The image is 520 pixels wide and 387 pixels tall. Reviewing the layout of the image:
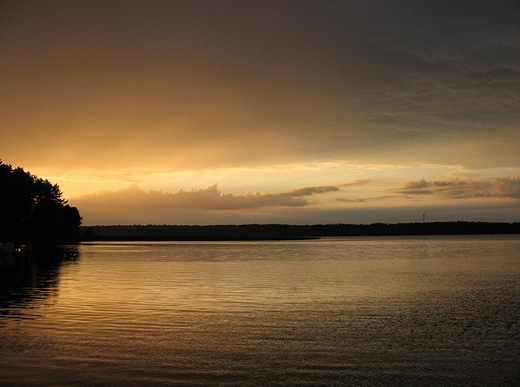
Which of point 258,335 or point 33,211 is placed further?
point 33,211

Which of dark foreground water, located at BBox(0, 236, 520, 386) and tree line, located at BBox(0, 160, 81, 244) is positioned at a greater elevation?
tree line, located at BBox(0, 160, 81, 244)

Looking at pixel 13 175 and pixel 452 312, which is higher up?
pixel 13 175

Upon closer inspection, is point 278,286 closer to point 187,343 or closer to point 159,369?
point 187,343

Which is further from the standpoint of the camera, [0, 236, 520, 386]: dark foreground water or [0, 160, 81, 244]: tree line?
[0, 160, 81, 244]: tree line

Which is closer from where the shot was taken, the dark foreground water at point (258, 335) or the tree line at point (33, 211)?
the dark foreground water at point (258, 335)

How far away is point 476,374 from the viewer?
461 inches

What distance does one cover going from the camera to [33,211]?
112500mm

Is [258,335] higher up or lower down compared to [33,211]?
lower down

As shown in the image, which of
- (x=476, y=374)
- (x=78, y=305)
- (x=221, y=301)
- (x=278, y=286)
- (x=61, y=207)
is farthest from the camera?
(x=61, y=207)

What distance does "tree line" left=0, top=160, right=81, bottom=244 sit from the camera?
86500 mm

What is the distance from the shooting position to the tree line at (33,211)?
3406 inches

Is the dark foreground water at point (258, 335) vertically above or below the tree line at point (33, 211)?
below

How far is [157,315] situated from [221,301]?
445cm

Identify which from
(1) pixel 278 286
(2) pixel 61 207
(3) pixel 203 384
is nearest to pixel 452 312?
(1) pixel 278 286
